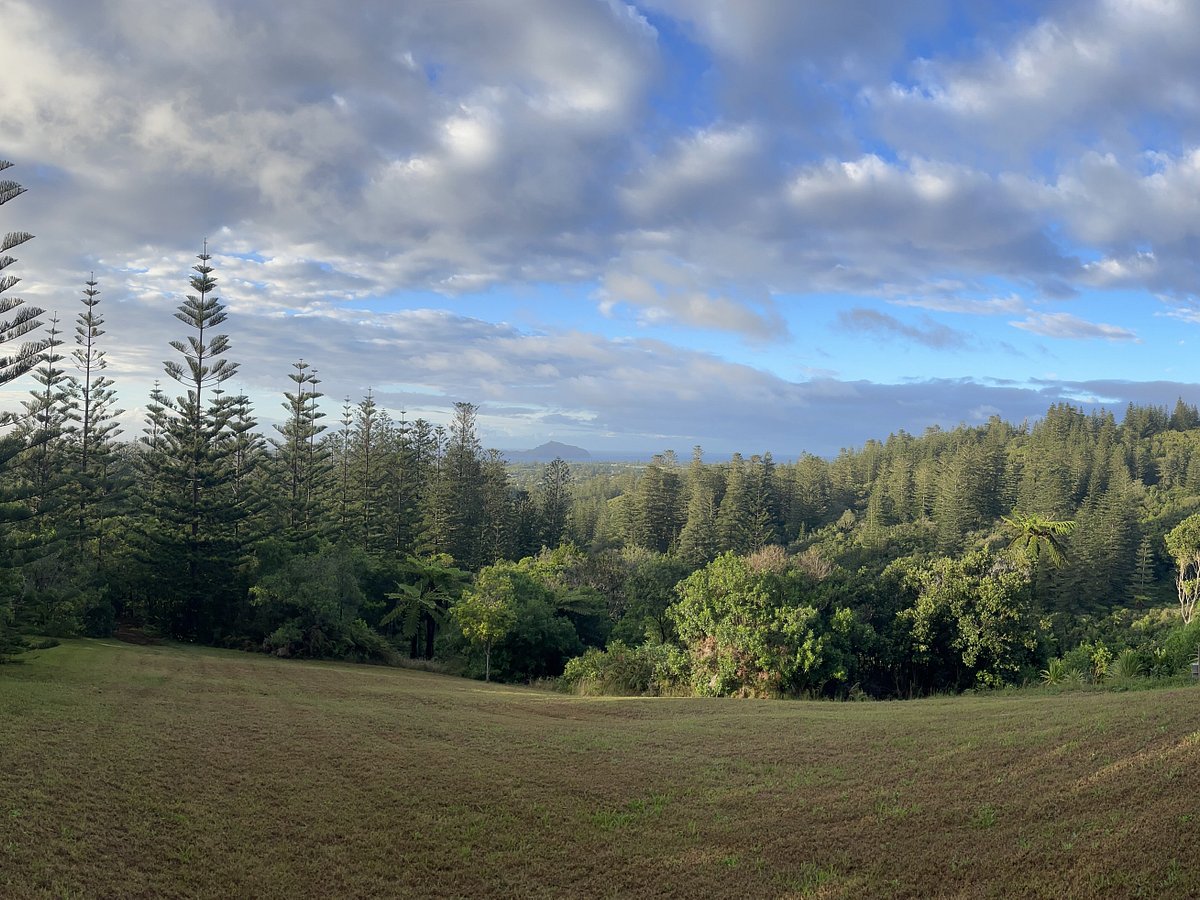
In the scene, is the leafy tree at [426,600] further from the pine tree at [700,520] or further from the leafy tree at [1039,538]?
the leafy tree at [1039,538]

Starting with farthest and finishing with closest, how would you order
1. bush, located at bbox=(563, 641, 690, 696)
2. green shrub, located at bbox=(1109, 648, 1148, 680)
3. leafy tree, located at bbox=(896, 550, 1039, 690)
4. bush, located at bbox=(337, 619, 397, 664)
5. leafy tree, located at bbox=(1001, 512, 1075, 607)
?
leafy tree, located at bbox=(1001, 512, 1075, 607)
bush, located at bbox=(337, 619, 397, 664)
leafy tree, located at bbox=(896, 550, 1039, 690)
bush, located at bbox=(563, 641, 690, 696)
green shrub, located at bbox=(1109, 648, 1148, 680)

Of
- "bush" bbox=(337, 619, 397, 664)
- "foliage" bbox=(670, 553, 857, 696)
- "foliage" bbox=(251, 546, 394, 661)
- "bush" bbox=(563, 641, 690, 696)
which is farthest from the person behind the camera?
"bush" bbox=(337, 619, 397, 664)

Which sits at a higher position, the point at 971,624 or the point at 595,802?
the point at 971,624

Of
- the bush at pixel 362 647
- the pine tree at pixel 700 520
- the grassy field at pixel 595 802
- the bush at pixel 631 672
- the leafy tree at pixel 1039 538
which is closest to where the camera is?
the grassy field at pixel 595 802

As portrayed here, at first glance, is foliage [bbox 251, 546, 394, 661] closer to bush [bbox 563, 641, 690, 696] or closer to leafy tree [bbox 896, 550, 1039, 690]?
bush [bbox 563, 641, 690, 696]

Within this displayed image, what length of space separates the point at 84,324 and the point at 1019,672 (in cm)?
3540

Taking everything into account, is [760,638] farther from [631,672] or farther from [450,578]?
[450,578]

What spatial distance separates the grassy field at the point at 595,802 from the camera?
22.2 feet

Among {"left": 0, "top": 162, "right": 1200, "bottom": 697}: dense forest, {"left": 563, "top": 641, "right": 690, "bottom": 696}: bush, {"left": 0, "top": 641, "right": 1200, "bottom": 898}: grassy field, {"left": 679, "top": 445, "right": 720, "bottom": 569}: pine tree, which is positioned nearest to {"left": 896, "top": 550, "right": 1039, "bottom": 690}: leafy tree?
{"left": 0, "top": 162, "right": 1200, "bottom": 697}: dense forest

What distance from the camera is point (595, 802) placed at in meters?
8.89

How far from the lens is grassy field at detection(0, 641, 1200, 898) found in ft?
22.2

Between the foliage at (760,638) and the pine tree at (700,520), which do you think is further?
the pine tree at (700,520)

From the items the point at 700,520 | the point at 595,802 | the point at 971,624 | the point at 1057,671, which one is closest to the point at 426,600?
the point at 971,624

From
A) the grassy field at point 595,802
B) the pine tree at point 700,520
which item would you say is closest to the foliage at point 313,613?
the grassy field at point 595,802
